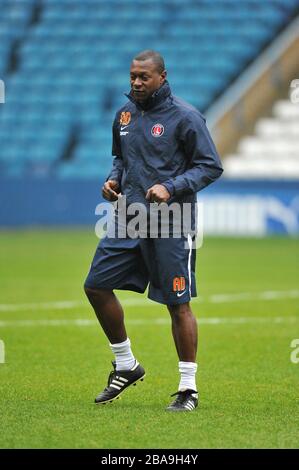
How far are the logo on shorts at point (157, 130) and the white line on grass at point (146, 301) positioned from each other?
18.8 ft

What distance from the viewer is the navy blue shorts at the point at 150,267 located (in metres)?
7.31

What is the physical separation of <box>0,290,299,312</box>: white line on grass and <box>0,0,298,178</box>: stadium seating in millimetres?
14315

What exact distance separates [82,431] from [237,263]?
42.4 ft

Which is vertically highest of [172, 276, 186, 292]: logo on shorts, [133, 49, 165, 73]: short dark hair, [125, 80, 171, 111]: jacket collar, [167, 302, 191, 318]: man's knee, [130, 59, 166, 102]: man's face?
[133, 49, 165, 73]: short dark hair

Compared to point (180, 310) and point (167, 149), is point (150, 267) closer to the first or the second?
point (180, 310)

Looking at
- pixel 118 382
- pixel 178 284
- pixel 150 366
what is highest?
pixel 178 284

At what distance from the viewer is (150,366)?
9109mm

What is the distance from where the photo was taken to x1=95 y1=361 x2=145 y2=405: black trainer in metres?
7.47

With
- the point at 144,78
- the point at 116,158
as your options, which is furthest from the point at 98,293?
the point at 144,78

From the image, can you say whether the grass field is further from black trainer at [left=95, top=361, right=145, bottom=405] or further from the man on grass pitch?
the man on grass pitch

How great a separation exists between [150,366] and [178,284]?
1967 mm

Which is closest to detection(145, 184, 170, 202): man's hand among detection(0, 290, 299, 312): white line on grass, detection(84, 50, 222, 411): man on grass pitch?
detection(84, 50, 222, 411): man on grass pitch

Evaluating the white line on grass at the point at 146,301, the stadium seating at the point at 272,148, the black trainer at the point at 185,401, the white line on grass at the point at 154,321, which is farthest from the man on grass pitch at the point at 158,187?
the stadium seating at the point at 272,148
